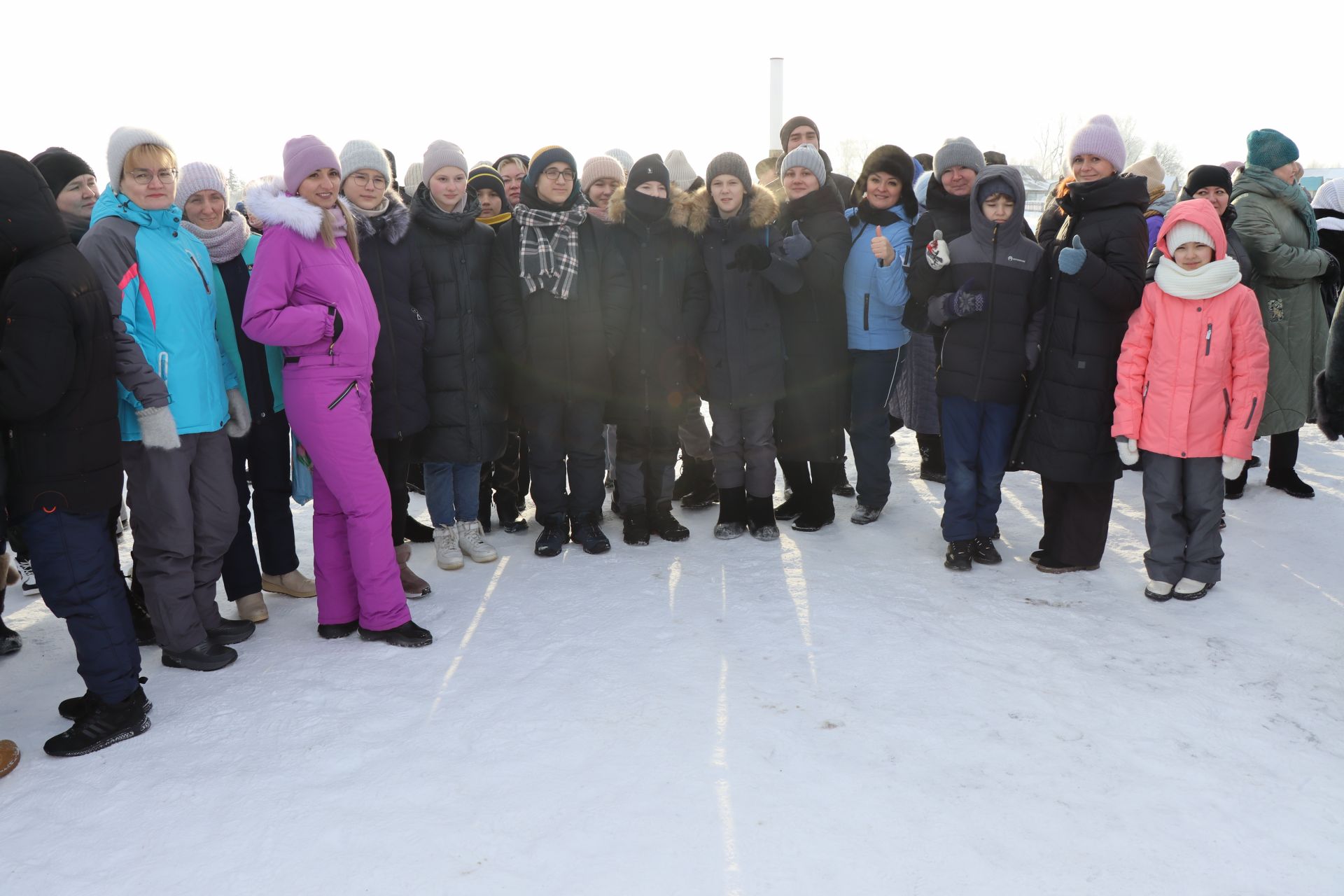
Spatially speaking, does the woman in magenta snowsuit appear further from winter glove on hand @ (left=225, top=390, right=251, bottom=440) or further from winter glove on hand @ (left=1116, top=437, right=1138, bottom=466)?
winter glove on hand @ (left=1116, top=437, right=1138, bottom=466)

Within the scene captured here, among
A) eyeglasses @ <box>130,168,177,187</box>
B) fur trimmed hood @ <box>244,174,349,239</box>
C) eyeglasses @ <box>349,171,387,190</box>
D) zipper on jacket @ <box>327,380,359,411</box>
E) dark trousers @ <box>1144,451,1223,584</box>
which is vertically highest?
eyeglasses @ <box>349,171,387,190</box>

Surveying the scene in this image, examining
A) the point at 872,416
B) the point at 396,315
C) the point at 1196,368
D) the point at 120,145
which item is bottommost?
the point at 872,416

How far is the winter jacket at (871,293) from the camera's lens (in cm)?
483

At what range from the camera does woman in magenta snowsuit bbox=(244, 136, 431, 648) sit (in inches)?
135

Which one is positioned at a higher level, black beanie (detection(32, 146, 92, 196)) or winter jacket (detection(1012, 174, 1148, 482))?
black beanie (detection(32, 146, 92, 196))

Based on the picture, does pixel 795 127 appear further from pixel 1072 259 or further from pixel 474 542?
pixel 474 542

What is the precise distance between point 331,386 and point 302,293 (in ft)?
1.23

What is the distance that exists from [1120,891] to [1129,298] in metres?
2.67

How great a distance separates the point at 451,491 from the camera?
4699 millimetres

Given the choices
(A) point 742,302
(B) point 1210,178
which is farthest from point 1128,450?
(A) point 742,302

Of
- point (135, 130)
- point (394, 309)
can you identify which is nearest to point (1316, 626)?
point (394, 309)

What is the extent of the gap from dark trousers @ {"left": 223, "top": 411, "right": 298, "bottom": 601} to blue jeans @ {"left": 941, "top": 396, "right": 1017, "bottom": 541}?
3.17m

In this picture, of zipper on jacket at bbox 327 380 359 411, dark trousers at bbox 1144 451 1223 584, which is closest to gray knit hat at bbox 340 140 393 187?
zipper on jacket at bbox 327 380 359 411

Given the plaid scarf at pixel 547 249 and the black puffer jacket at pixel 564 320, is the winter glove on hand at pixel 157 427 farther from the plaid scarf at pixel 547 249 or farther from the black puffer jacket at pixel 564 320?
the plaid scarf at pixel 547 249
